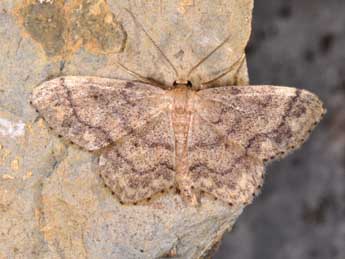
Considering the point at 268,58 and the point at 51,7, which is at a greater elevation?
the point at 51,7

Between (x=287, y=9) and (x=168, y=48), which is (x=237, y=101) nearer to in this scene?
(x=168, y=48)

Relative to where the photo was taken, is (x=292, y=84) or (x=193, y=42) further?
(x=292, y=84)

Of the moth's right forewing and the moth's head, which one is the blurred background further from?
the moth's right forewing

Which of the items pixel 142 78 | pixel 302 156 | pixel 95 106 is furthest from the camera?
pixel 302 156

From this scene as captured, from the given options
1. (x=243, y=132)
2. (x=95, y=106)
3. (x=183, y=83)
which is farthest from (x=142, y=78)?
(x=243, y=132)

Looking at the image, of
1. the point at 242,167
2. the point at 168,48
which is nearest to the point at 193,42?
the point at 168,48

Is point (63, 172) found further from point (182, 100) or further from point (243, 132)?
point (243, 132)
